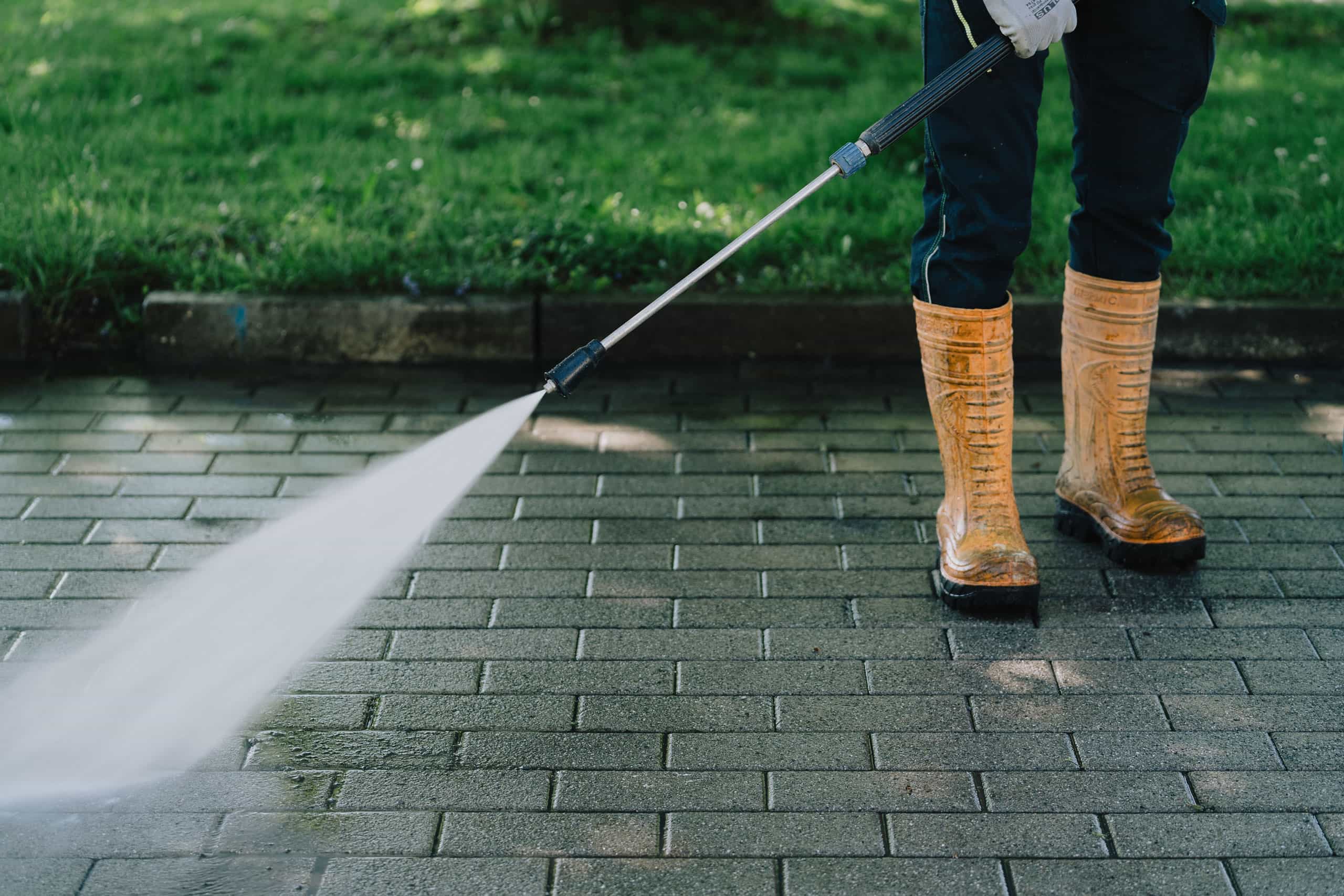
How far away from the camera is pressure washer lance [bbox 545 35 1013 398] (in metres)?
3.15


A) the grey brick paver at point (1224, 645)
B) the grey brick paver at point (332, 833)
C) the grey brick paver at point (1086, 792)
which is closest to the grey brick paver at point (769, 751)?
the grey brick paver at point (1086, 792)

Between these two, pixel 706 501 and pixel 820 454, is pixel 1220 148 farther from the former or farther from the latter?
pixel 706 501

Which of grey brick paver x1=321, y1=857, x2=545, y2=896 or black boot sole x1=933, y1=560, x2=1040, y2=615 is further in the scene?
black boot sole x1=933, y1=560, x2=1040, y2=615

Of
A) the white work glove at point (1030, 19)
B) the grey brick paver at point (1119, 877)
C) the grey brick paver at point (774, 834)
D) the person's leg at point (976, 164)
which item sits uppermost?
the white work glove at point (1030, 19)

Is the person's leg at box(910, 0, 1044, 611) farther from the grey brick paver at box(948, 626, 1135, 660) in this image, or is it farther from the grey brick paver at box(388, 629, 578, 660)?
the grey brick paver at box(388, 629, 578, 660)

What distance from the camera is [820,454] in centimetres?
433

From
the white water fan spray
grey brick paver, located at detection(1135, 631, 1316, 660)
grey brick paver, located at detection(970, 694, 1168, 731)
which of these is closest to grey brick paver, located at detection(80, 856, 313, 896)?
the white water fan spray

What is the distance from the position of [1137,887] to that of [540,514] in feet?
6.45

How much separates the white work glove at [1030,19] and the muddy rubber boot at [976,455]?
2.08 ft

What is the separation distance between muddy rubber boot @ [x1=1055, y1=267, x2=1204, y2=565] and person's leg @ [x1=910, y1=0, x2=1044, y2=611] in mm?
295

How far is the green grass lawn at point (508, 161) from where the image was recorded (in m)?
5.13

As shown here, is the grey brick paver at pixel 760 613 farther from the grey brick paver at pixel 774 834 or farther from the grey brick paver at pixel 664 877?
the grey brick paver at pixel 664 877

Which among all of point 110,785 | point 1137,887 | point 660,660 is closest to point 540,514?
point 660,660

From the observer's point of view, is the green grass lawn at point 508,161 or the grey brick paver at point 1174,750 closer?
the grey brick paver at point 1174,750
